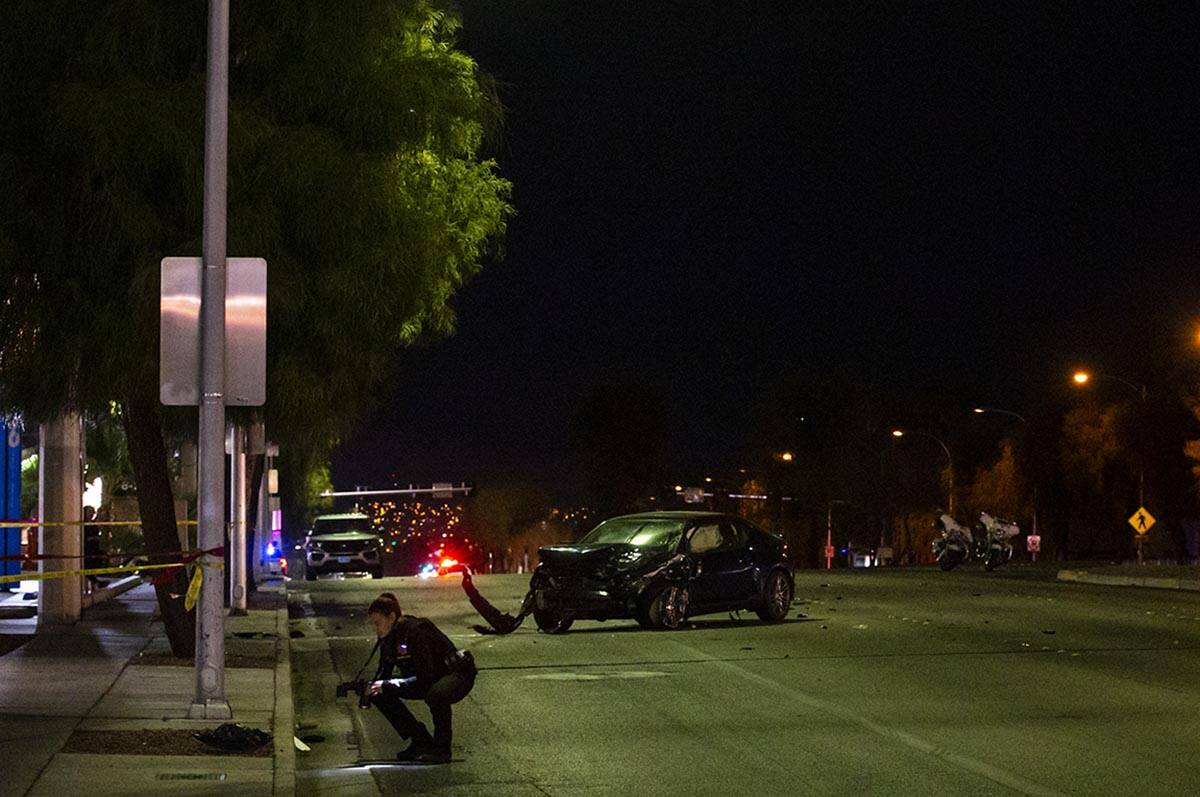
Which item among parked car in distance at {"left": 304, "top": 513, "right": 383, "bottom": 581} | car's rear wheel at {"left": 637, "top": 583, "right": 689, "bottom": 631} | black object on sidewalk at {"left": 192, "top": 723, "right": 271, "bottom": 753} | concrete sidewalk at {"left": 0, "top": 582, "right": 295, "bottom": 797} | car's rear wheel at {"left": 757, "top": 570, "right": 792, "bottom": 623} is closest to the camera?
concrete sidewalk at {"left": 0, "top": 582, "right": 295, "bottom": 797}

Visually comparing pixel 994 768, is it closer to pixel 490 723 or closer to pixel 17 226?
pixel 490 723

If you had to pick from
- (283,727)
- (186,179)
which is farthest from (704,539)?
(283,727)

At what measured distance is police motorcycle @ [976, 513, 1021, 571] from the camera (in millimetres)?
48250

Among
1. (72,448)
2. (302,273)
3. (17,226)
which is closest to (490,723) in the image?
(302,273)

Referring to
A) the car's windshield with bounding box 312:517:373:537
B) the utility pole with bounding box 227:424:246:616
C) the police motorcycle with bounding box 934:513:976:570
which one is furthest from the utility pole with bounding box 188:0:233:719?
the police motorcycle with bounding box 934:513:976:570

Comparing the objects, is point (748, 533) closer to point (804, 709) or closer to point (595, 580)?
point (595, 580)

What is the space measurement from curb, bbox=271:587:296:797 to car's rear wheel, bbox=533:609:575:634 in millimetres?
3264

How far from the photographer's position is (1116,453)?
72.2 m

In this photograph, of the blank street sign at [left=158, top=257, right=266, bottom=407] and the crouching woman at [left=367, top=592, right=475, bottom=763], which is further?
the blank street sign at [left=158, top=257, right=266, bottom=407]

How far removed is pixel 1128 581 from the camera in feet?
133

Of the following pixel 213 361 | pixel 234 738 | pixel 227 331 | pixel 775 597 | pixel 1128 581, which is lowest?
pixel 1128 581

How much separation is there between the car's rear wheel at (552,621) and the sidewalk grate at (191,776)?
432 inches

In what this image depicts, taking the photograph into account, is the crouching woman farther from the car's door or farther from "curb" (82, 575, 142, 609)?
"curb" (82, 575, 142, 609)

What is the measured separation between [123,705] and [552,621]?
8669 mm
